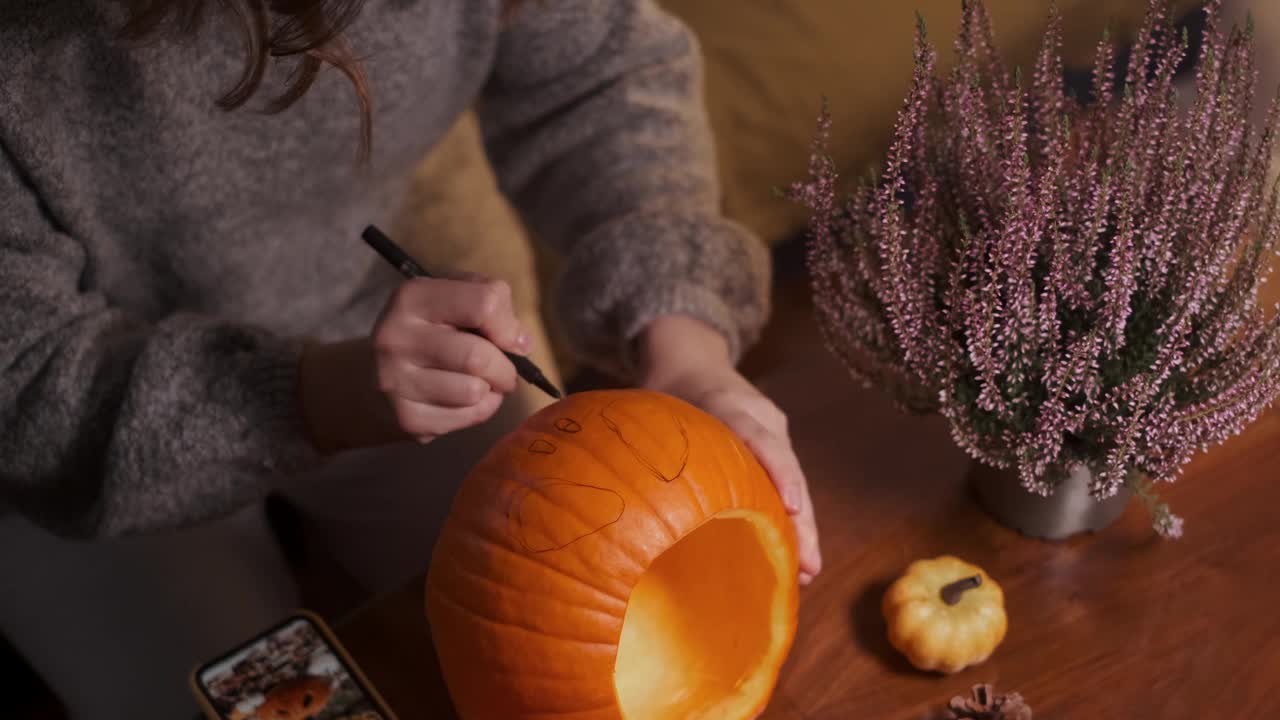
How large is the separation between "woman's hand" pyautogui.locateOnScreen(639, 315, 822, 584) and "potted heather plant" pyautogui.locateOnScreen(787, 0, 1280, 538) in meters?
0.10

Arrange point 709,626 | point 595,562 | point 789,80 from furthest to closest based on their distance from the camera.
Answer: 1. point 789,80
2. point 709,626
3. point 595,562

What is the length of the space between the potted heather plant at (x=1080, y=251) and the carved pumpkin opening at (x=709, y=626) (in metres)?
0.14

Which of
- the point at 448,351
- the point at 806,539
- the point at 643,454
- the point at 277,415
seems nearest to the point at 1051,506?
the point at 806,539

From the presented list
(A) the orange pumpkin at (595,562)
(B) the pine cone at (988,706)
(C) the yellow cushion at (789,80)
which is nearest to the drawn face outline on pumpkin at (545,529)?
(A) the orange pumpkin at (595,562)

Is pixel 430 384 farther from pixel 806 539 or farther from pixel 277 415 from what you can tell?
pixel 806 539

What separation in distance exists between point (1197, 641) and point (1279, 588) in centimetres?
7

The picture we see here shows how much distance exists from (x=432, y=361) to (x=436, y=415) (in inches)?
1.6

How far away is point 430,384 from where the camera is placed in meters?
0.64

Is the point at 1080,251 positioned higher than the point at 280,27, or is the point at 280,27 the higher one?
the point at 280,27

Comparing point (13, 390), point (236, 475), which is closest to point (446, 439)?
point (236, 475)

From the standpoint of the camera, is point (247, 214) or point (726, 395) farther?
point (247, 214)

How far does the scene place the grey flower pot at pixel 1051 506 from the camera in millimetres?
655

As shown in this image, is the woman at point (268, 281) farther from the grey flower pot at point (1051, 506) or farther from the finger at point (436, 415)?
the grey flower pot at point (1051, 506)

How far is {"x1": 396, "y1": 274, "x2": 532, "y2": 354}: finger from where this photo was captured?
614mm
